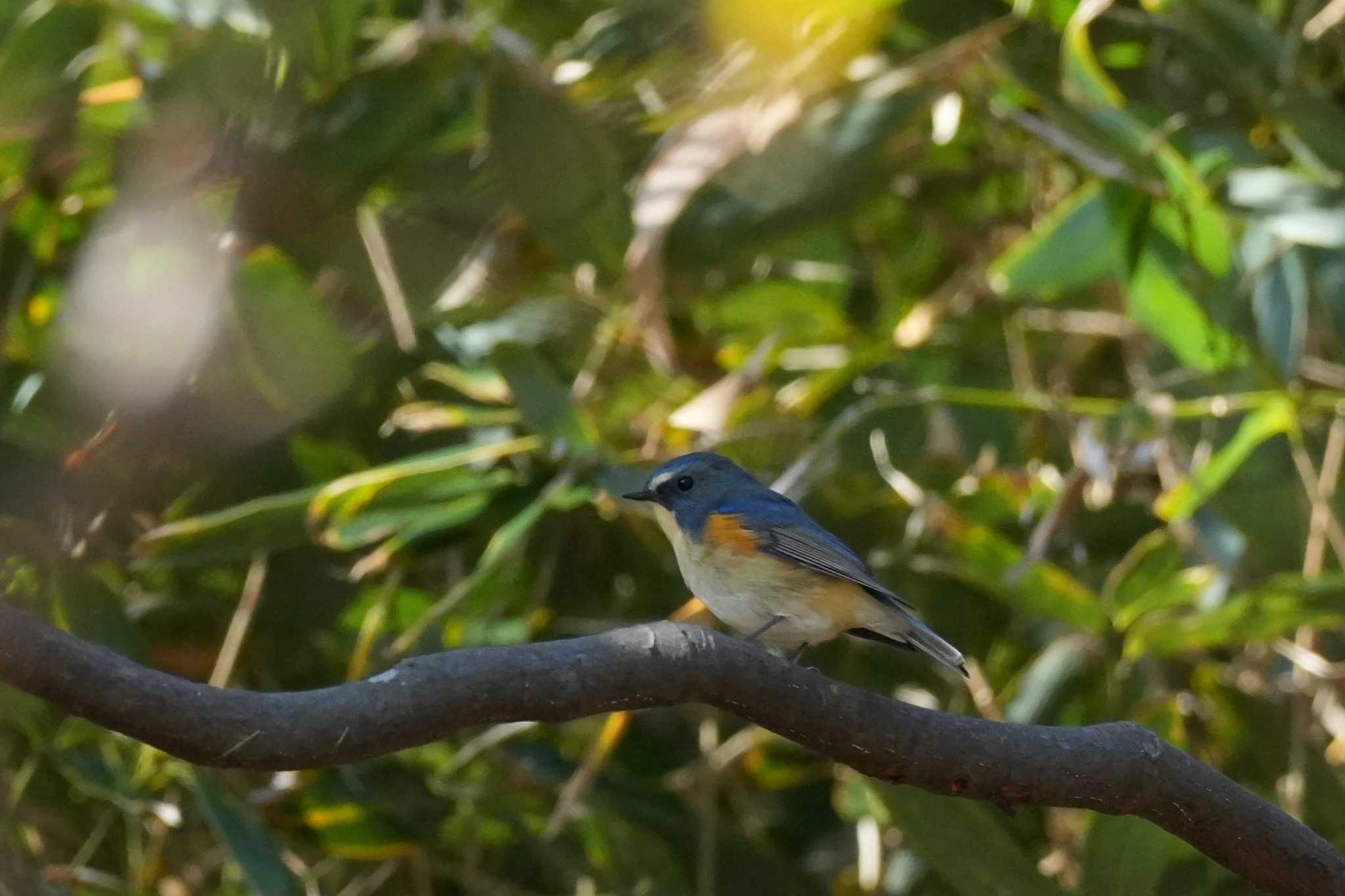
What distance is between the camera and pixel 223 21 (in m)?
2.87

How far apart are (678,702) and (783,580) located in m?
0.85

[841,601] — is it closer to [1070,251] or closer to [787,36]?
[1070,251]

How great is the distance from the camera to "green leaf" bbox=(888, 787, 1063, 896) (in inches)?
98.6

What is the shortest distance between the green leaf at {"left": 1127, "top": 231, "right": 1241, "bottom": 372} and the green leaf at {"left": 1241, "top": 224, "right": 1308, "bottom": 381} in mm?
92

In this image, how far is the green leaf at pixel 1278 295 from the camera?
9.41 ft

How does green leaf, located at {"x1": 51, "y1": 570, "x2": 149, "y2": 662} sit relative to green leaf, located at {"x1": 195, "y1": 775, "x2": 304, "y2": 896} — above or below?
above

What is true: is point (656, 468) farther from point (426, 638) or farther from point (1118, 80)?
point (1118, 80)

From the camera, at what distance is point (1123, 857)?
249cm

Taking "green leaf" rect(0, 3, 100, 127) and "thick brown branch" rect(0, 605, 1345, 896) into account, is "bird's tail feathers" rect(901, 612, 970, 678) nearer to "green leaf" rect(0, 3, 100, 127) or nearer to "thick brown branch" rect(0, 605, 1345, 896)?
"thick brown branch" rect(0, 605, 1345, 896)

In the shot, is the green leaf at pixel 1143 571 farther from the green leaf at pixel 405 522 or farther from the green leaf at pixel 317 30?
the green leaf at pixel 317 30

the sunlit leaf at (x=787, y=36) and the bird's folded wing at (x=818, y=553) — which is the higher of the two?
the sunlit leaf at (x=787, y=36)

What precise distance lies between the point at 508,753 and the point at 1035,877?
3.62 ft

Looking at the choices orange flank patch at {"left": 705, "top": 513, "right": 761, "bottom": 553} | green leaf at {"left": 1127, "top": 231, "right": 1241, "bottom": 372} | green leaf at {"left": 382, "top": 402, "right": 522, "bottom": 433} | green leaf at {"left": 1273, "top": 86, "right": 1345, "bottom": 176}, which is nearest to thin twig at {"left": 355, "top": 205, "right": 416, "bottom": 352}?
green leaf at {"left": 382, "top": 402, "right": 522, "bottom": 433}

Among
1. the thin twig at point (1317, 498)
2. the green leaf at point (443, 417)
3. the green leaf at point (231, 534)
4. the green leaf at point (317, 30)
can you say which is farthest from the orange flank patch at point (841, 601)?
the green leaf at point (317, 30)
